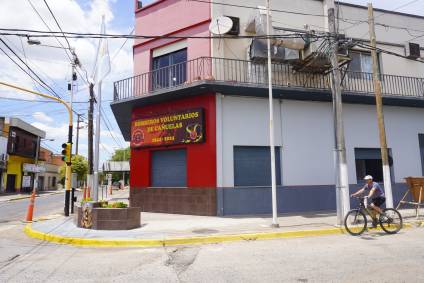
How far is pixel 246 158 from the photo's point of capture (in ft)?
44.8

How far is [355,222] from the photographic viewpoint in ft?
30.0

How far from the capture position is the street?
5410 millimetres

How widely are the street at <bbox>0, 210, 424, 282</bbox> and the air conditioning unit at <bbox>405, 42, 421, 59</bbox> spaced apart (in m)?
11.7

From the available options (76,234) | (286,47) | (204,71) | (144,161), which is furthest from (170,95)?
(76,234)

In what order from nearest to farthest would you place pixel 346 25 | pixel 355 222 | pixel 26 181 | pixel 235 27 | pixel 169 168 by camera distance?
1. pixel 355 222
2. pixel 235 27
3. pixel 169 168
4. pixel 346 25
5. pixel 26 181

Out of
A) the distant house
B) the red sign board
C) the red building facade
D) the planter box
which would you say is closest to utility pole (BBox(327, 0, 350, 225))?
the red building facade

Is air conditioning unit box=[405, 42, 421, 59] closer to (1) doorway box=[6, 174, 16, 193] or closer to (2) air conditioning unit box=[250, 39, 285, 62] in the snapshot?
(2) air conditioning unit box=[250, 39, 285, 62]

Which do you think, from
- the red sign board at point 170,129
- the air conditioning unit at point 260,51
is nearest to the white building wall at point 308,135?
the red sign board at point 170,129

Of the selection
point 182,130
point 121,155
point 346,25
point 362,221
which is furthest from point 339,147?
point 121,155

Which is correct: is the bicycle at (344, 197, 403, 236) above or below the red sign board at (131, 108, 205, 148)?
below

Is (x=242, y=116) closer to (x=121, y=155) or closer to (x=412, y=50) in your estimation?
(x=412, y=50)

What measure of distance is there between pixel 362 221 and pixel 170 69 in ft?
33.3

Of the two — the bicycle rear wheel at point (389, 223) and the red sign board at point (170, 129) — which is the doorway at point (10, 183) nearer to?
the red sign board at point (170, 129)

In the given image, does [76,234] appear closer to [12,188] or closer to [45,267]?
[45,267]
